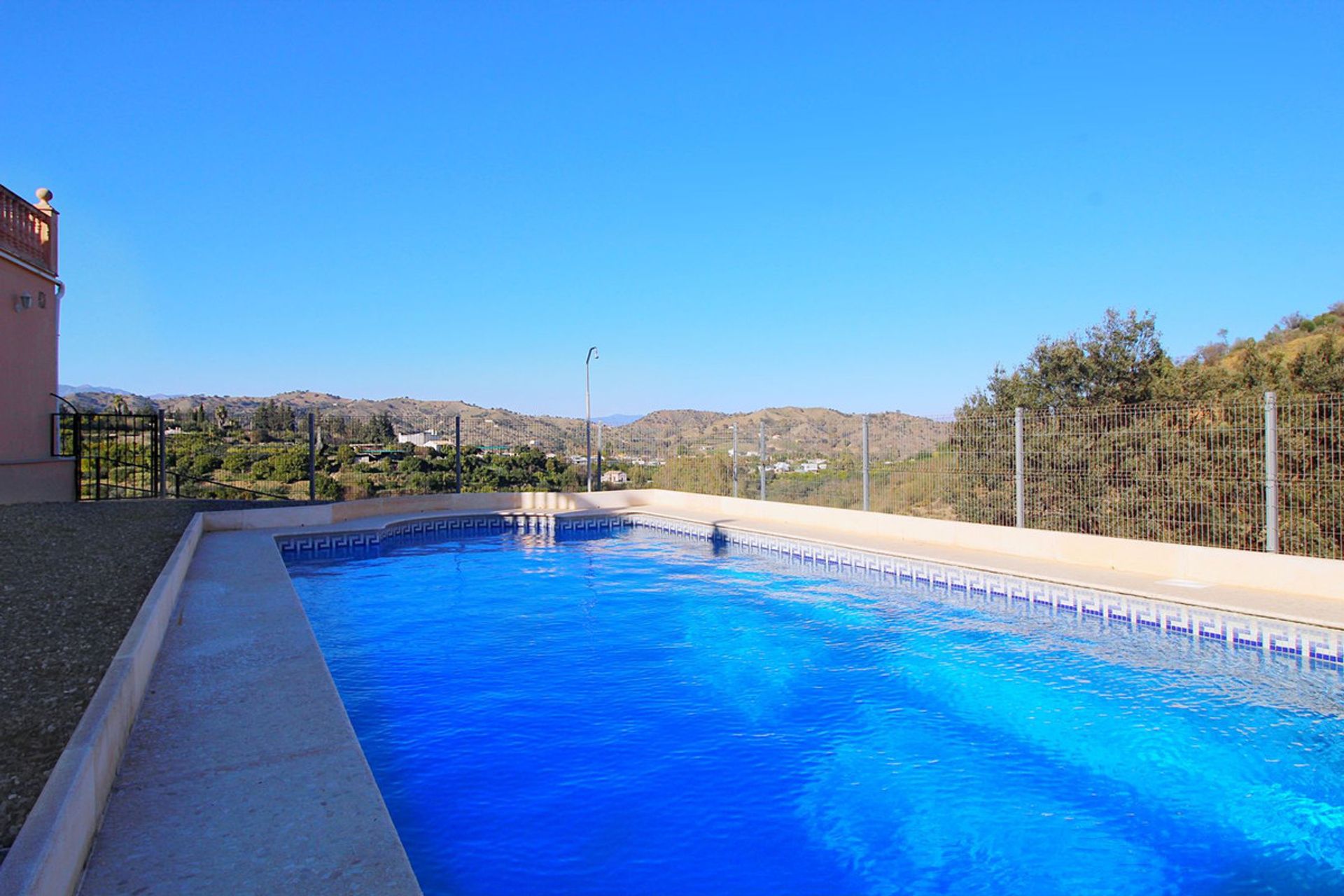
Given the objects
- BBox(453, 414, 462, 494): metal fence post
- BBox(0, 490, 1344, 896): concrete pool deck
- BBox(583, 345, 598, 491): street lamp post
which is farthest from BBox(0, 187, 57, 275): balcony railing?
BBox(583, 345, 598, 491): street lamp post

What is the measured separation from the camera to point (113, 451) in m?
12.8

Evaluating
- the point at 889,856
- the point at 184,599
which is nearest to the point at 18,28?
the point at 184,599

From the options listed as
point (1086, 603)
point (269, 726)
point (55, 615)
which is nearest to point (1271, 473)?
point (1086, 603)

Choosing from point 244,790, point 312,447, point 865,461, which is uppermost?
point 312,447

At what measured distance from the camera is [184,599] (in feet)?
19.6

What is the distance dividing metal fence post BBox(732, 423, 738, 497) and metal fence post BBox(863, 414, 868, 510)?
11.4 ft

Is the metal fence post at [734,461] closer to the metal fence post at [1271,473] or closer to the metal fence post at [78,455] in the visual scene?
the metal fence post at [1271,473]

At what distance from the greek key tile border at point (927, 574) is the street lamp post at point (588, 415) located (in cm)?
258

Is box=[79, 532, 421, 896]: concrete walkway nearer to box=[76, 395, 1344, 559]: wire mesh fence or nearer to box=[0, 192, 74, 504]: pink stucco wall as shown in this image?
box=[76, 395, 1344, 559]: wire mesh fence

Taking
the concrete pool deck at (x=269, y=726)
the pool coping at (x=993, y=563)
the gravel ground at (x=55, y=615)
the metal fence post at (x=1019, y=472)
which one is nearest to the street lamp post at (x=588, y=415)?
the pool coping at (x=993, y=563)

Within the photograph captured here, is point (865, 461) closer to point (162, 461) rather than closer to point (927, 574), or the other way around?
point (927, 574)

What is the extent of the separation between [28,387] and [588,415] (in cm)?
981

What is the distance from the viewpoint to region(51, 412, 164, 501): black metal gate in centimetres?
1128

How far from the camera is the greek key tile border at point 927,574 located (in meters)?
5.54
